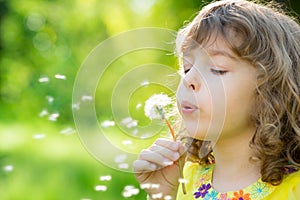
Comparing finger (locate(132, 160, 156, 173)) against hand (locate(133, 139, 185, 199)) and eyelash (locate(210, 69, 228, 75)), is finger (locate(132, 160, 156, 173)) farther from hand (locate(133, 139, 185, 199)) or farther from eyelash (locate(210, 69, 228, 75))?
eyelash (locate(210, 69, 228, 75))

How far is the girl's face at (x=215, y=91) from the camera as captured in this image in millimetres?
1495

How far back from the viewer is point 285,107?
5.20 feet

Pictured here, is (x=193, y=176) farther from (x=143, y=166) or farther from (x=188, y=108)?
(x=188, y=108)

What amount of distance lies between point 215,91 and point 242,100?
73 mm

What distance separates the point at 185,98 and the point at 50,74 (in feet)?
14.5

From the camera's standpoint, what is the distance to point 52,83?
5422mm

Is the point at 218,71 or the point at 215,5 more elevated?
the point at 215,5

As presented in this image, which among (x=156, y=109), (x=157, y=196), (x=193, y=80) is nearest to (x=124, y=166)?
(x=157, y=196)

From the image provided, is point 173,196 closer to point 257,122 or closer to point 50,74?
point 257,122

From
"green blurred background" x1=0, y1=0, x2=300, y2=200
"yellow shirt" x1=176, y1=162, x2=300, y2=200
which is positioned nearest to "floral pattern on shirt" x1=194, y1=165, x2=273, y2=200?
"yellow shirt" x1=176, y1=162, x2=300, y2=200

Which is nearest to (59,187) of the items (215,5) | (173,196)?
(173,196)

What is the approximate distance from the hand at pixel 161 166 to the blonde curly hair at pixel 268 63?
0.18m

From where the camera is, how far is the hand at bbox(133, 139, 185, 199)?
1.61 meters

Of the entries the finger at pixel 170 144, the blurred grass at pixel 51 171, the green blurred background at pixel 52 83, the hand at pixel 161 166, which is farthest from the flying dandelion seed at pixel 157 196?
the blurred grass at pixel 51 171
